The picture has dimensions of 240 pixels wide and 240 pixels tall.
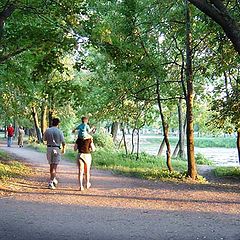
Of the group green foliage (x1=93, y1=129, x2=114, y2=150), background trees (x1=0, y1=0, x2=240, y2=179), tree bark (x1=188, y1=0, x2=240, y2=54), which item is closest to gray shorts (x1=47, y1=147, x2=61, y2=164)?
background trees (x1=0, y1=0, x2=240, y2=179)

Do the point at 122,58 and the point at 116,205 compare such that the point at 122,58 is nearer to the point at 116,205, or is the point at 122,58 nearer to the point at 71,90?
the point at 71,90

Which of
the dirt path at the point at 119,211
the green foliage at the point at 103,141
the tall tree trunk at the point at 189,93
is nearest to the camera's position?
the dirt path at the point at 119,211

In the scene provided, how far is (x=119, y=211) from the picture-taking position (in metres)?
8.50

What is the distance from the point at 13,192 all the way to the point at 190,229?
5.20m

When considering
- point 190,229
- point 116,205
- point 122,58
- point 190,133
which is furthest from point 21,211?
point 190,133

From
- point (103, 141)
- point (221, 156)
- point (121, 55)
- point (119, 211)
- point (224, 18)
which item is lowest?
point (221, 156)

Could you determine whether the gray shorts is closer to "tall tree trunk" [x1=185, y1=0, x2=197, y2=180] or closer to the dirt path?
the dirt path

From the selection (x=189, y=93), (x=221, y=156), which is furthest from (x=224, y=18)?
(x=221, y=156)

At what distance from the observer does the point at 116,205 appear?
9.20m

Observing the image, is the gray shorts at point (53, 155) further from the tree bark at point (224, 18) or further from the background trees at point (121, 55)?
the tree bark at point (224, 18)

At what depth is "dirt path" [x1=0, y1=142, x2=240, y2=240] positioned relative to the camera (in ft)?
22.0

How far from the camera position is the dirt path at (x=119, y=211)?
6.71m

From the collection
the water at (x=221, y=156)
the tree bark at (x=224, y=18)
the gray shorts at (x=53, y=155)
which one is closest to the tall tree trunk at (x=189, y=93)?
the gray shorts at (x=53, y=155)

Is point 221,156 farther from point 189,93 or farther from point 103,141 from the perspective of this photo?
point 189,93
